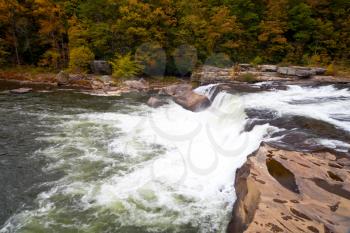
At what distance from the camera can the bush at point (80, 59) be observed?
75.2ft

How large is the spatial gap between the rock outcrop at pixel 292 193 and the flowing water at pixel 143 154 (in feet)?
2.51

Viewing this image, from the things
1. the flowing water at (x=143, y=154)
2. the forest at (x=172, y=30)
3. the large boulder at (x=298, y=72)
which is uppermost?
the forest at (x=172, y=30)

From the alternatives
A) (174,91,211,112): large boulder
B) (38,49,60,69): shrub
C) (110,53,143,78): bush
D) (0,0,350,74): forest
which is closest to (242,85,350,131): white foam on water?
(174,91,211,112): large boulder

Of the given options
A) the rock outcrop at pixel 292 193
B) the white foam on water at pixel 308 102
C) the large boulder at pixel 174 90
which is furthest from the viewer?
the large boulder at pixel 174 90

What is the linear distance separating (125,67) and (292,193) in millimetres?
18123

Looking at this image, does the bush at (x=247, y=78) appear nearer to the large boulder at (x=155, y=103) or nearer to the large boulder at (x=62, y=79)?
the large boulder at (x=155, y=103)

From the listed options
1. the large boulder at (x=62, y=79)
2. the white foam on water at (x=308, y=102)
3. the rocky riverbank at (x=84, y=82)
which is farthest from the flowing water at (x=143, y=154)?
the large boulder at (x=62, y=79)

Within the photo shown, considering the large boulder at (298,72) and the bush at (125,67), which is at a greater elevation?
the large boulder at (298,72)

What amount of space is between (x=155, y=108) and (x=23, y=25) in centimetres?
1617

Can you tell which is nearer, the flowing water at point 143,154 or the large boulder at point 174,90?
the flowing water at point 143,154

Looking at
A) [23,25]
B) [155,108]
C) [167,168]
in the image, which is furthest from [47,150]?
[23,25]

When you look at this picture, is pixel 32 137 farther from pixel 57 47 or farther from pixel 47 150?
pixel 57 47

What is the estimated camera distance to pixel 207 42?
24672 mm

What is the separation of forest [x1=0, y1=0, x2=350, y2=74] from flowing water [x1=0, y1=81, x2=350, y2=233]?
9981 millimetres
